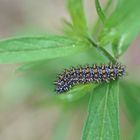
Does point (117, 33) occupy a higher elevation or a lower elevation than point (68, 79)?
lower

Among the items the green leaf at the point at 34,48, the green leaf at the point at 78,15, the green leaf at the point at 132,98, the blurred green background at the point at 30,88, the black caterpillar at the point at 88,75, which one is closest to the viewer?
the green leaf at the point at 34,48

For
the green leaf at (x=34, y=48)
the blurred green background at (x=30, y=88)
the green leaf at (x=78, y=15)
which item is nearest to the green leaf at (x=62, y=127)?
the blurred green background at (x=30, y=88)

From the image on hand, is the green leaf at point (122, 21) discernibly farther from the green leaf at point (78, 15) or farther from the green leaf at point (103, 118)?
the green leaf at point (103, 118)

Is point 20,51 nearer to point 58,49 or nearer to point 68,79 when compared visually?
point 58,49

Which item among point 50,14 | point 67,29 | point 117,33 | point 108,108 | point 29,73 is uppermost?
point 50,14

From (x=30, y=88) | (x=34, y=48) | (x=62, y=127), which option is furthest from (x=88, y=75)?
(x=30, y=88)

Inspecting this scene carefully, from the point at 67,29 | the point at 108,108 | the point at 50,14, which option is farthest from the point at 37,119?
the point at 108,108

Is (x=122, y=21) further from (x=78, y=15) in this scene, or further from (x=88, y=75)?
(x=88, y=75)

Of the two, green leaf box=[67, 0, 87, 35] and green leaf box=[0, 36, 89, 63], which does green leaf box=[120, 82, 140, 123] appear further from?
green leaf box=[0, 36, 89, 63]
